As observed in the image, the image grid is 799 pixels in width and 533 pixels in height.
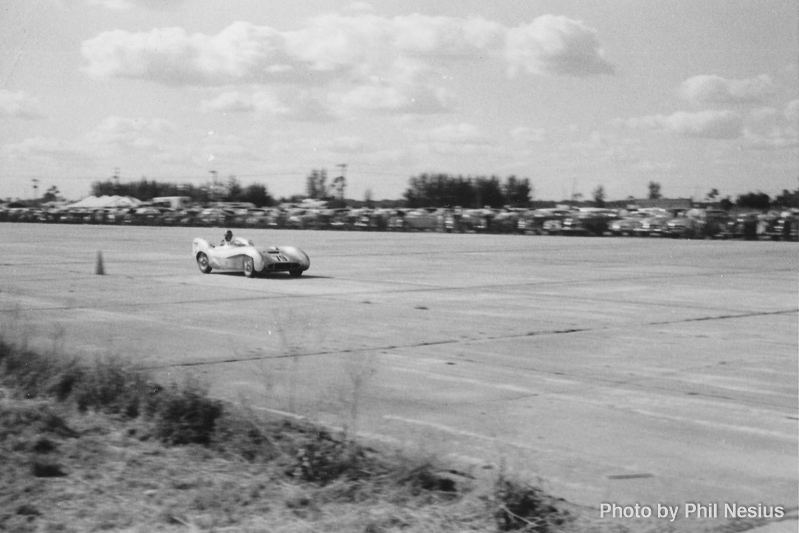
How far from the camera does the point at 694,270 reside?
26.8 metres

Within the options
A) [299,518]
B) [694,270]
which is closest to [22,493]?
[299,518]

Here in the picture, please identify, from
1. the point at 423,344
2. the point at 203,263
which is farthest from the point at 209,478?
the point at 203,263

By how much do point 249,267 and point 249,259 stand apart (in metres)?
0.18

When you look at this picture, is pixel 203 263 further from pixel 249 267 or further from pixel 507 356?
pixel 507 356

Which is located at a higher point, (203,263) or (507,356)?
(203,263)

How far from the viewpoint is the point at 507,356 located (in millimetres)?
11727

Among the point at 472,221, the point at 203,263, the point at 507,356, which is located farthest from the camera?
the point at 472,221

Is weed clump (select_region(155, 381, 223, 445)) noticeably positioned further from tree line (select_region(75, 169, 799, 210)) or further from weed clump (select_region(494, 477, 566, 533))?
tree line (select_region(75, 169, 799, 210))

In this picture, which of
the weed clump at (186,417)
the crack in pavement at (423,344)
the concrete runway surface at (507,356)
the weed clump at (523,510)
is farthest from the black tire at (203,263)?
the weed clump at (523,510)

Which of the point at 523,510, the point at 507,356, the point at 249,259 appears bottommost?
the point at 507,356

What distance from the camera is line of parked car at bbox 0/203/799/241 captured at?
52969 mm

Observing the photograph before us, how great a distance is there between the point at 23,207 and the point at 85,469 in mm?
68110

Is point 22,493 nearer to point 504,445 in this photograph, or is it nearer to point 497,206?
point 504,445

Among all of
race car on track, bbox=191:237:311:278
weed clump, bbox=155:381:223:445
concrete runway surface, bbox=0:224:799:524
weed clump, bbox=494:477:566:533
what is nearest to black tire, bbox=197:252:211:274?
race car on track, bbox=191:237:311:278
